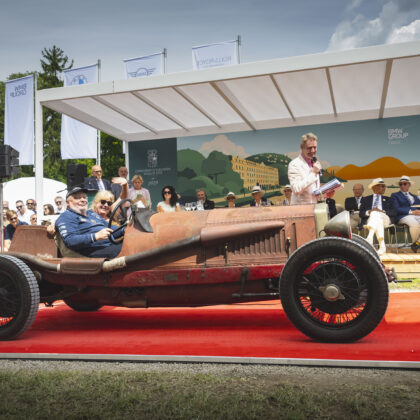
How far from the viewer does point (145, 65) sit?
1694cm

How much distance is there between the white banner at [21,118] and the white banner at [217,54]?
4.98m

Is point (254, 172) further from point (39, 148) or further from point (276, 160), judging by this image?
point (39, 148)

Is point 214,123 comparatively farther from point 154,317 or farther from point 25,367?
point 25,367

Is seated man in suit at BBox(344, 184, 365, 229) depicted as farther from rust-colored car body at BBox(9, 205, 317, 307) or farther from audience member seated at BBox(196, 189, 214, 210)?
rust-colored car body at BBox(9, 205, 317, 307)

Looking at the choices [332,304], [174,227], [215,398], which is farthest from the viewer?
[174,227]

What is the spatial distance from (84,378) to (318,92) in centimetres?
842

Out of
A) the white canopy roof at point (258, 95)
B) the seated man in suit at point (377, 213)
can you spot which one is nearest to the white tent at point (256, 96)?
the white canopy roof at point (258, 95)

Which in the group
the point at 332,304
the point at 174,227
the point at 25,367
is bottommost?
the point at 25,367

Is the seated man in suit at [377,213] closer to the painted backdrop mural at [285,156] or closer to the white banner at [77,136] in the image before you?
the painted backdrop mural at [285,156]

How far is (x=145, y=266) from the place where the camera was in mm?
4371

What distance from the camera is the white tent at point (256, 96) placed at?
8.95 meters

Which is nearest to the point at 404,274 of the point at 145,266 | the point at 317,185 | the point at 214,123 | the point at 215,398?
the point at 317,185

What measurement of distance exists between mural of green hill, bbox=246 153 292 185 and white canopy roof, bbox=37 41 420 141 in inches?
28.6

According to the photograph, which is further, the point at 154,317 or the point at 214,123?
the point at 214,123
